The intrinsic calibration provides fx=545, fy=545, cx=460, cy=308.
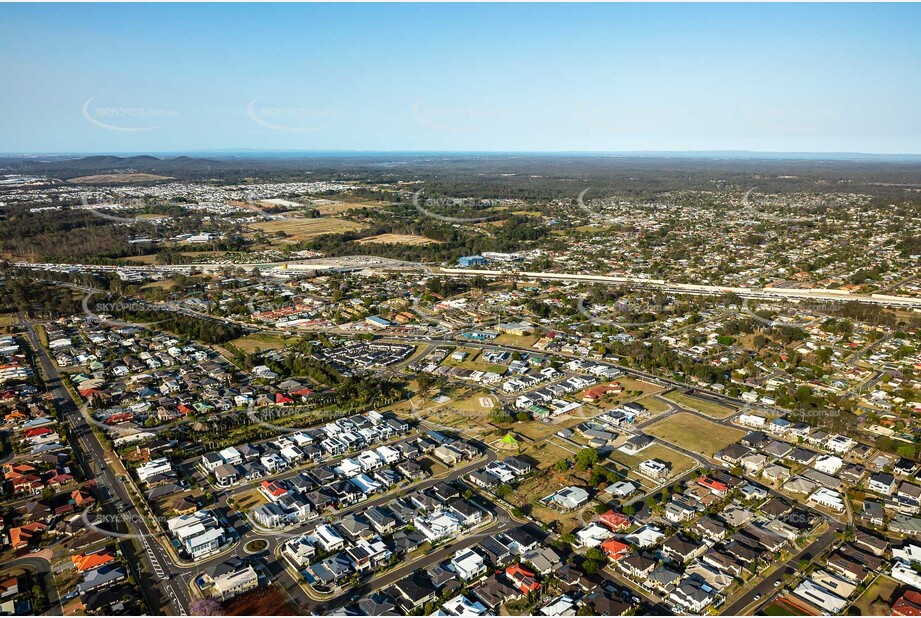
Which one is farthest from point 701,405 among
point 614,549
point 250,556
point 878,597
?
point 250,556

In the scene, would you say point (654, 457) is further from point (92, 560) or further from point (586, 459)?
point (92, 560)

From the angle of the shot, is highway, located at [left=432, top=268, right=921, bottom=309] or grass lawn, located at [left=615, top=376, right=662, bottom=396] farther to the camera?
highway, located at [left=432, top=268, right=921, bottom=309]

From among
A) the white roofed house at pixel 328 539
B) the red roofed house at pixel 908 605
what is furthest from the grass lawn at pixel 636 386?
the white roofed house at pixel 328 539

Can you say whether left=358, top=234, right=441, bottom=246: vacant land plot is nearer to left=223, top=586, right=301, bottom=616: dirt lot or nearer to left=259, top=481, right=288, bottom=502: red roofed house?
left=259, top=481, right=288, bottom=502: red roofed house

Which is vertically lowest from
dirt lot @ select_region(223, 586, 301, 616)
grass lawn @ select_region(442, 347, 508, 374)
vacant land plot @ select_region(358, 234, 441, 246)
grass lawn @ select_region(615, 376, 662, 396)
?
dirt lot @ select_region(223, 586, 301, 616)

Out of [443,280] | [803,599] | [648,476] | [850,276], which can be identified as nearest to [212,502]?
[648,476]

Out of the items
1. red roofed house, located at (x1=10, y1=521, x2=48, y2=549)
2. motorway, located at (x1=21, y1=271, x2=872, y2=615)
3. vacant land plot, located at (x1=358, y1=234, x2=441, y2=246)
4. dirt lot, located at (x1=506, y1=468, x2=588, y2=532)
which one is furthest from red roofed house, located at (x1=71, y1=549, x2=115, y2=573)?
vacant land plot, located at (x1=358, y1=234, x2=441, y2=246)

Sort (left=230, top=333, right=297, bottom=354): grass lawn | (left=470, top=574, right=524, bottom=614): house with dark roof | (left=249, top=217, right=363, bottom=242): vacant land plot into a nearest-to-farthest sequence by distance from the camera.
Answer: (left=470, top=574, right=524, bottom=614): house with dark roof < (left=230, top=333, right=297, bottom=354): grass lawn < (left=249, top=217, right=363, bottom=242): vacant land plot

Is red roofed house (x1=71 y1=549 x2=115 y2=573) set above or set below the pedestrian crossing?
above
